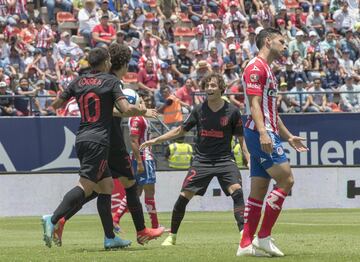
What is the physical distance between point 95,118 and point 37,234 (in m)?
5.34

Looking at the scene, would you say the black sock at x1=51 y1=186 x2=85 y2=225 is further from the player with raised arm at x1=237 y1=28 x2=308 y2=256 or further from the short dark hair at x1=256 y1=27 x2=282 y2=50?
the short dark hair at x1=256 y1=27 x2=282 y2=50

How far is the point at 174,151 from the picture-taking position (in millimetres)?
25719

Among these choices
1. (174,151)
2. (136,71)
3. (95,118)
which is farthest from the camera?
(136,71)

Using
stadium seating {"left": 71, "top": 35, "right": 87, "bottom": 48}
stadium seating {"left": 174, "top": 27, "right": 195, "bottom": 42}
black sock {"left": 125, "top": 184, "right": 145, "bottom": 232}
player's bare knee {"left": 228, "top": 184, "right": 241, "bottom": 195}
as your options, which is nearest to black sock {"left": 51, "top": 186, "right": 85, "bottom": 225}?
black sock {"left": 125, "top": 184, "right": 145, "bottom": 232}

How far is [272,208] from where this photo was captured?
11133 mm

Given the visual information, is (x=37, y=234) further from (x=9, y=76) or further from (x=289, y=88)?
(x=289, y=88)

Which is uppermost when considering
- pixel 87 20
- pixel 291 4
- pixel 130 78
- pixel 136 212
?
pixel 136 212

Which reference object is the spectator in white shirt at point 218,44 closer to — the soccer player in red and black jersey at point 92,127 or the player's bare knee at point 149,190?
the player's bare knee at point 149,190

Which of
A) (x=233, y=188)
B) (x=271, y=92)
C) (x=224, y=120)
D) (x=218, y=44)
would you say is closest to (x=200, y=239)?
A: (x=233, y=188)

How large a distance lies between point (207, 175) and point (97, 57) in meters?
2.64

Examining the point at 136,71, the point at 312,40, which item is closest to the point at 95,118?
the point at 136,71

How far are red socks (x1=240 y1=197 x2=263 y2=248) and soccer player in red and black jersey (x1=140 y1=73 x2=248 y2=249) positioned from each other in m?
2.67

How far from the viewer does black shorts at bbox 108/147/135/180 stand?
1308 cm

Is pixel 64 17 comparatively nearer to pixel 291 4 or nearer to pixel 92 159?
pixel 291 4
